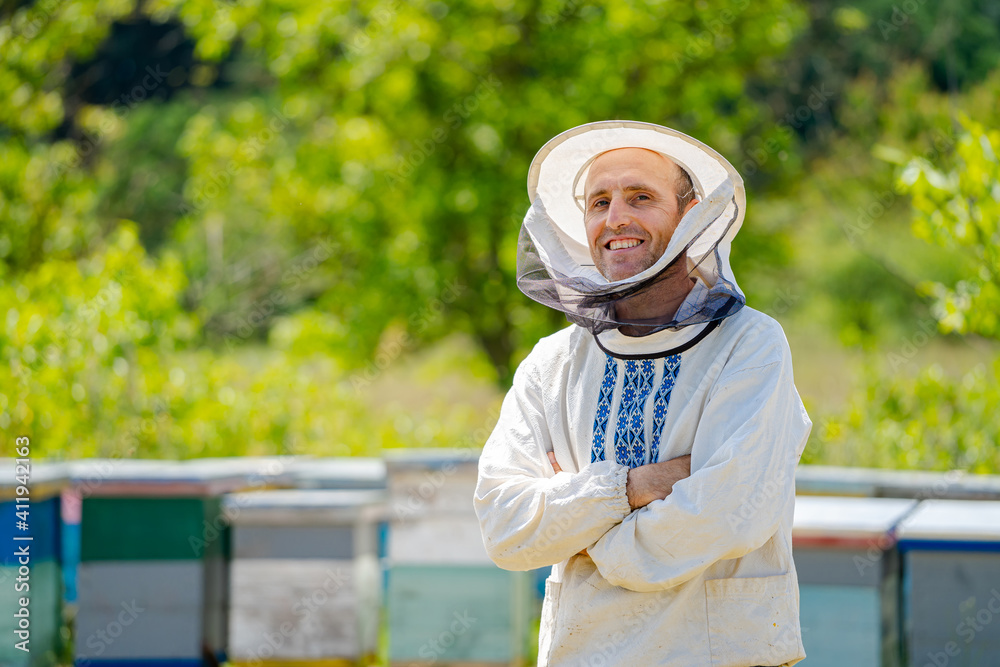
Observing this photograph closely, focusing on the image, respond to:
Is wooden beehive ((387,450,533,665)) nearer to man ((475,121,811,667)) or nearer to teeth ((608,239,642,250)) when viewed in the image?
man ((475,121,811,667))

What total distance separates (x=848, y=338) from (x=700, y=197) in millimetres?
4998

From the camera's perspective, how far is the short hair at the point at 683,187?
1.93 meters

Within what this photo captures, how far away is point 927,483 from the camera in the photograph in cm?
410

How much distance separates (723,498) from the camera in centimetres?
163

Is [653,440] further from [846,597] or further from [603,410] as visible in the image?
[846,597]

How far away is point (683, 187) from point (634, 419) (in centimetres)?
50

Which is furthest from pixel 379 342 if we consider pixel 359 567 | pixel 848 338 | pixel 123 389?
pixel 359 567

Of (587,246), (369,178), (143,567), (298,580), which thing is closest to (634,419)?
(587,246)

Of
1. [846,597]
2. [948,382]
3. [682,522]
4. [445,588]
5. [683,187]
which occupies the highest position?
[683,187]

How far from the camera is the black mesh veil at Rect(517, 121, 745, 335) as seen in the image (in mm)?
1795

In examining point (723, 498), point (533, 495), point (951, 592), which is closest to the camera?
point (723, 498)

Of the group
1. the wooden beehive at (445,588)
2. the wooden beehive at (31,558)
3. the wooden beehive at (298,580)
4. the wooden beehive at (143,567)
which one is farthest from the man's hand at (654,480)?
the wooden beehive at (31,558)

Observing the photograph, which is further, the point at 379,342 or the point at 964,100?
the point at 964,100

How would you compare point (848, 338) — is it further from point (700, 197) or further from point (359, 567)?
point (700, 197)
